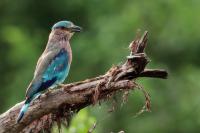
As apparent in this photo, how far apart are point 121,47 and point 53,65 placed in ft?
35.3

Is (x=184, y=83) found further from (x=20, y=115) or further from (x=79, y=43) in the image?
(x=20, y=115)

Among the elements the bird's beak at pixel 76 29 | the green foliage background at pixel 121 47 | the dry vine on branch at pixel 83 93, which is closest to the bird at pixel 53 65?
the bird's beak at pixel 76 29

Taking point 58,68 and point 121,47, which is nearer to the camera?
point 58,68

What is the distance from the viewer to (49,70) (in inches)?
423

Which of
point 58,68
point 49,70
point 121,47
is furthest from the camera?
point 121,47

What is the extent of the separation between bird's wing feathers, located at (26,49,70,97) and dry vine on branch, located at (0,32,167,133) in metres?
0.21

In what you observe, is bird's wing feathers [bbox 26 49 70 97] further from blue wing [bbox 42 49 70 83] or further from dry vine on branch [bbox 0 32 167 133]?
dry vine on branch [bbox 0 32 167 133]

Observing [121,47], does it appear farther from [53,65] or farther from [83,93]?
[83,93]

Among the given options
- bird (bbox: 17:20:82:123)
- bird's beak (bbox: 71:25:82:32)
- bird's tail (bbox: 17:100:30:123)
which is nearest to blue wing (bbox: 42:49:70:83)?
bird (bbox: 17:20:82:123)

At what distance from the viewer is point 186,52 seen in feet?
78.5

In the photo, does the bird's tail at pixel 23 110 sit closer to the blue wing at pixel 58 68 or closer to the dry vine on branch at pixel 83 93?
the dry vine on branch at pixel 83 93

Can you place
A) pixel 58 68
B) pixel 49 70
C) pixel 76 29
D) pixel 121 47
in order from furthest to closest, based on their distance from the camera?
pixel 121 47, pixel 76 29, pixel 58 68, pixel 49 70

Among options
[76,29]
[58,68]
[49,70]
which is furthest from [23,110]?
[76,29]

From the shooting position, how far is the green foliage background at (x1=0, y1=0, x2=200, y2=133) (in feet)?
72.2
